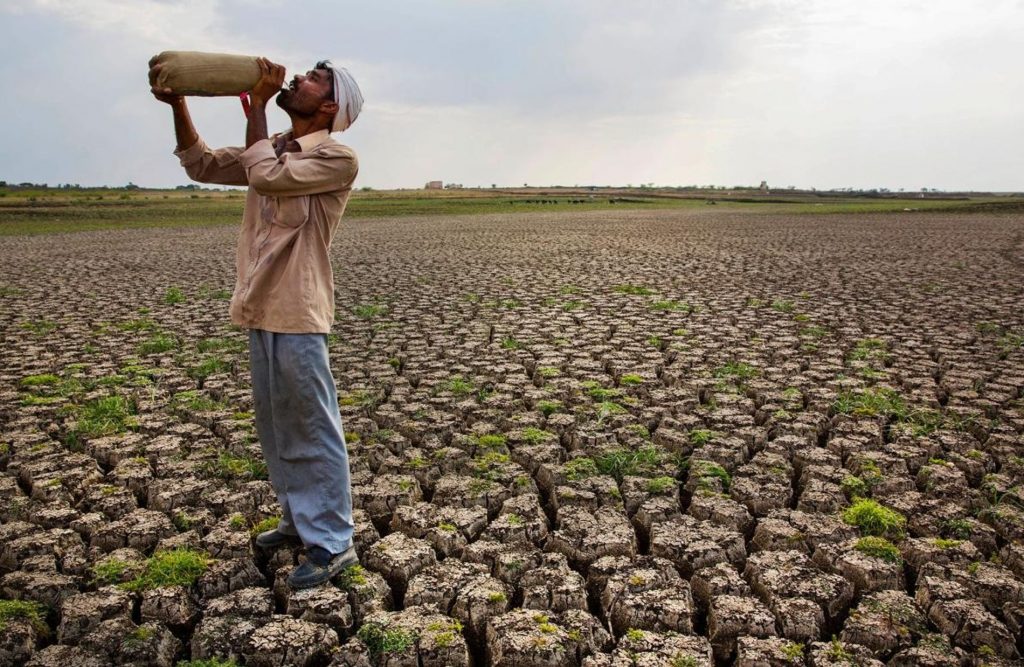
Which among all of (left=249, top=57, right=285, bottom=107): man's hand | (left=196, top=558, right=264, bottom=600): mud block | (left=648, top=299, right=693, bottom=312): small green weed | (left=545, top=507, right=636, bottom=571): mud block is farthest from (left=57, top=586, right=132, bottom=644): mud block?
(left=648, top=299, right=693, bottom=312): small green weed

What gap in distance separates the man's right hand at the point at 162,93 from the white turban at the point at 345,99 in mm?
523

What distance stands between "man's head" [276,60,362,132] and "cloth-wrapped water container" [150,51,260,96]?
5.5 inches

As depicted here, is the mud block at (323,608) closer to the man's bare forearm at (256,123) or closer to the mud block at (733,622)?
the mud block at (733,622)

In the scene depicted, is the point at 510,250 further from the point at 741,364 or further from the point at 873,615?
the point at 873,615

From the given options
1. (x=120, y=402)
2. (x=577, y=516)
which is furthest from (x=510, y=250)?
(x=577, y=516)

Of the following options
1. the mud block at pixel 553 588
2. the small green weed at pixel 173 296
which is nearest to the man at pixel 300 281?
the mud block at pixel 553 588

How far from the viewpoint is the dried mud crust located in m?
2.20

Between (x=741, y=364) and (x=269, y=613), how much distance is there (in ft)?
13.0

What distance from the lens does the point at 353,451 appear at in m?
3.66

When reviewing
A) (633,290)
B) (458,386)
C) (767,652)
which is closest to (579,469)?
(767,652)

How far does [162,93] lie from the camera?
94.3 inches

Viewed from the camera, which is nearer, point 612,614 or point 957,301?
point 612,614

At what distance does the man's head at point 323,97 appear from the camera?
242cm

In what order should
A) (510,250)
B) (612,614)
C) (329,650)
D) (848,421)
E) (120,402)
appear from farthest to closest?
(510,250), (120,402), (848,421), (612,614), (329,650)
